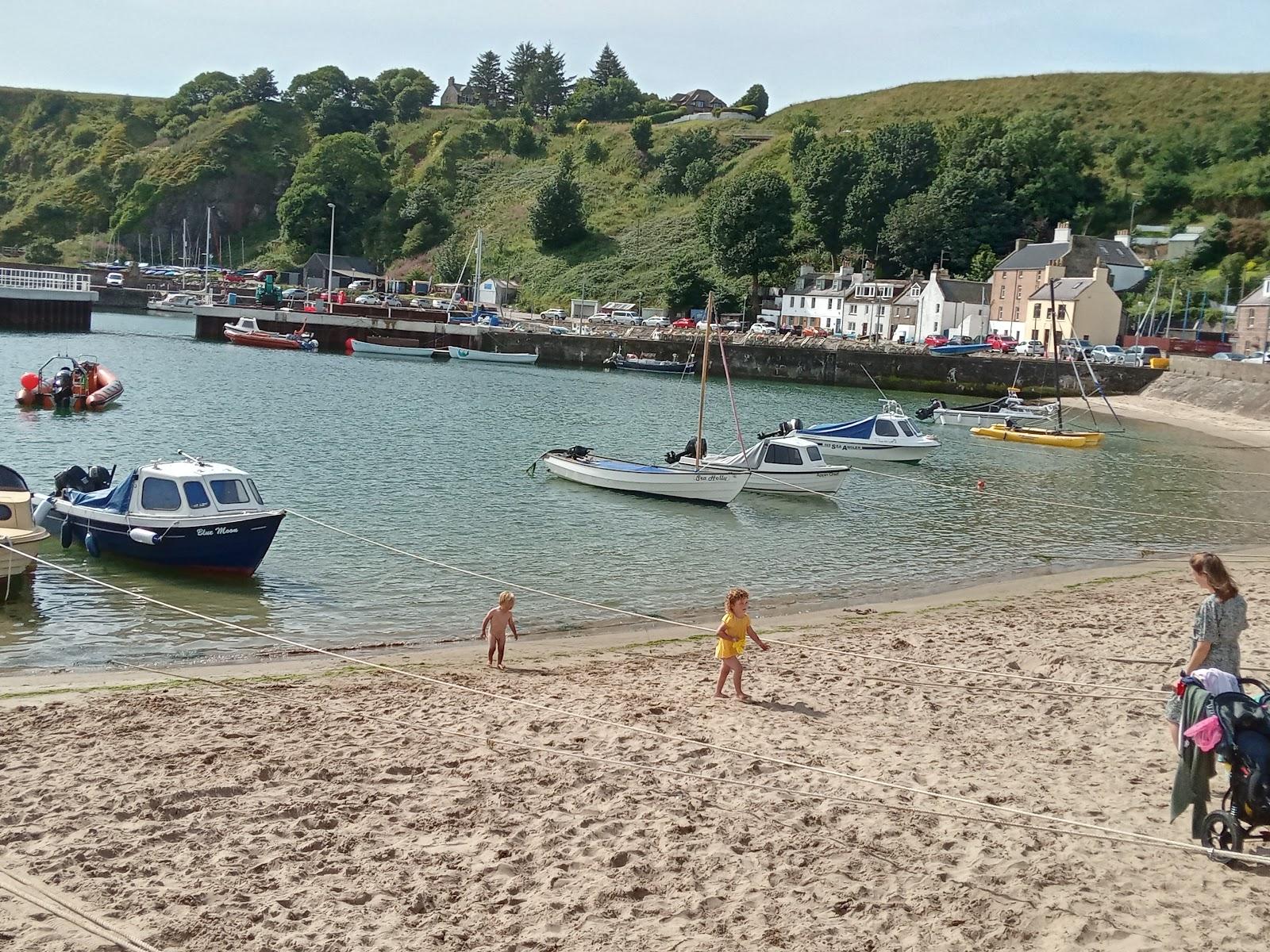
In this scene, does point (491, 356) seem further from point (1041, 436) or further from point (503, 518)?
point (503, 518)

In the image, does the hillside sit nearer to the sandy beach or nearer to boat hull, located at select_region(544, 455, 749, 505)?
boat hull, located at select_region(544, 455, 749, 505)

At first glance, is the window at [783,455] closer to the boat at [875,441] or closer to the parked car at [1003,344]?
the boat at [875,441]

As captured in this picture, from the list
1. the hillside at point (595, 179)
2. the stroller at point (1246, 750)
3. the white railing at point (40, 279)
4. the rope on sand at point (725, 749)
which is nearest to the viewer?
the stroller at point (1246, 750)

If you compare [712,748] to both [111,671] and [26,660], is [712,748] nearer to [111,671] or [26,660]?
[111,671]

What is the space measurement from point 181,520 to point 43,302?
8625 cm

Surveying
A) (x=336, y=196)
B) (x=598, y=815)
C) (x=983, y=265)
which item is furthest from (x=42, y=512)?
(x=336, y=196)

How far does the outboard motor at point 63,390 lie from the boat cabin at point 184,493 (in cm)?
2883

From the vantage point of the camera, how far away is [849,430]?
44.7 meters

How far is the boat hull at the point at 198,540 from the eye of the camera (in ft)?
68.2

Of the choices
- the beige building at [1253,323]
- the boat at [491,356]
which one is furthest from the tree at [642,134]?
the beige building at [1253,323]

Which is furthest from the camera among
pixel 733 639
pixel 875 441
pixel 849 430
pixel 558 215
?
pixel 558 215

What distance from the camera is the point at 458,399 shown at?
64500 millimetres

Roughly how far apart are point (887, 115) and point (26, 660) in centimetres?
18113

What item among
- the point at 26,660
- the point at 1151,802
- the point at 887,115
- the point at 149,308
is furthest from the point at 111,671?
the point at 887,115
